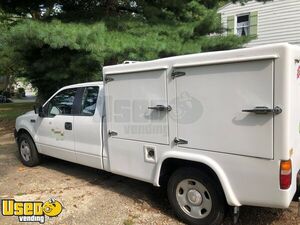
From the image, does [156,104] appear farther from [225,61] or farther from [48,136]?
[48,136]

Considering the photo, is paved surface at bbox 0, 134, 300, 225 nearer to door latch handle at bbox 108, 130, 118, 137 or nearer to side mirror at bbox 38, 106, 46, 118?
door latch handle at bbox 108, 130, 118, 137

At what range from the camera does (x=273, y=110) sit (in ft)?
10.3

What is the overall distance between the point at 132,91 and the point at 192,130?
3.53 feet

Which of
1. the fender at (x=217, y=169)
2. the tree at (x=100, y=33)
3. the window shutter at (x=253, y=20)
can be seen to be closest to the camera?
the fender at (x=217, y=169)

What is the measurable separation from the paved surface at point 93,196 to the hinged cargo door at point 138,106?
1004 mm

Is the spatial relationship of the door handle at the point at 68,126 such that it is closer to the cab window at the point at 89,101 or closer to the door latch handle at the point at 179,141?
the cab window at the point at 89,101

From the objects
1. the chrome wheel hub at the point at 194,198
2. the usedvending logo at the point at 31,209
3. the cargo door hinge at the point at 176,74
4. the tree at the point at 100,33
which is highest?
the tree at the point at 100,33

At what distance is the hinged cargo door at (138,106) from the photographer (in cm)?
409

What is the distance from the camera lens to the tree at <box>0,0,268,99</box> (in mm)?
6980

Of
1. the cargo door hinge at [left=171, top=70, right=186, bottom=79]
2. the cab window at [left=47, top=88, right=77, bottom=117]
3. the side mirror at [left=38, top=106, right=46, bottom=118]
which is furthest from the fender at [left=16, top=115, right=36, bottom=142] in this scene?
the cargo door hinge at [left=171, top=70, right=186, bottom=79]

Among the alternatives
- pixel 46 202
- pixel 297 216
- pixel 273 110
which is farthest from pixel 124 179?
pixel 273 110

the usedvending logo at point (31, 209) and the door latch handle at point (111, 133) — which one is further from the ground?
the door latch handle at point (111, 133)

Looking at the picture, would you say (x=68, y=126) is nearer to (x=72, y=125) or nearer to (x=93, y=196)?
(x=72, y=125)

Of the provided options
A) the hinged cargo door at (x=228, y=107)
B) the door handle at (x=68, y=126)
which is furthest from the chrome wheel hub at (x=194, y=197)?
the door handle at (x=68, y=126)
